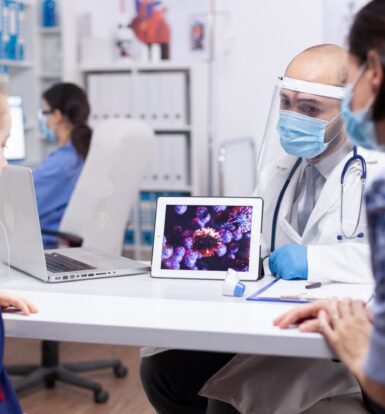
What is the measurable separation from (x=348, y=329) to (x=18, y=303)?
1.99 feet

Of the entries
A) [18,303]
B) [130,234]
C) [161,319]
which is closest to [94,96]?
[130,234]

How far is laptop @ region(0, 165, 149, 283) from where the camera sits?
1.67 m

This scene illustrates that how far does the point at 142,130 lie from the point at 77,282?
4.30 ft

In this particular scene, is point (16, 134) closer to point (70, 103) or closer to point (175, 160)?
point (70, 103)

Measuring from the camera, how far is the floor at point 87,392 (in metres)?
2.80

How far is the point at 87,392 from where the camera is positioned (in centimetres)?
299

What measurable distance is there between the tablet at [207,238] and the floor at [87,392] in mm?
1176

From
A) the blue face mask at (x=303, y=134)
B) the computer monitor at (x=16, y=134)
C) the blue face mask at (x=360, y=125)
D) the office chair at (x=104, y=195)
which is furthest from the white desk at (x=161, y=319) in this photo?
the computer monitor at (x=16, y=134)

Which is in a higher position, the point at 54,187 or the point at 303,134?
the point at 303,134

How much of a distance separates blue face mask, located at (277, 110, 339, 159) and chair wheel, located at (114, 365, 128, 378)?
4.92 feet

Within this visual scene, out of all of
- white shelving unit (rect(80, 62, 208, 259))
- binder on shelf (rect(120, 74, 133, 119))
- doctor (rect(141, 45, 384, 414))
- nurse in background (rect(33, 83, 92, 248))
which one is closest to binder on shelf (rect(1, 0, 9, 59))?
white shelving unit (rect(80, 62, 208, 259))

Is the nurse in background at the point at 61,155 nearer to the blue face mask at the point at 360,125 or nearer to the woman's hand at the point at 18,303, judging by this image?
the woman's hand at the point at 18,303

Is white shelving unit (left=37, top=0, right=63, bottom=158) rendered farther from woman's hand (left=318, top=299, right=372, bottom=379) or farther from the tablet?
woman's hand (left=318, top=299, right=372, bottom=379)

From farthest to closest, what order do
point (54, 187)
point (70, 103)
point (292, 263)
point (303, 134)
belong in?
point (70, 103)
point (54, 187)
point (303, 134)
point (292, 263)
